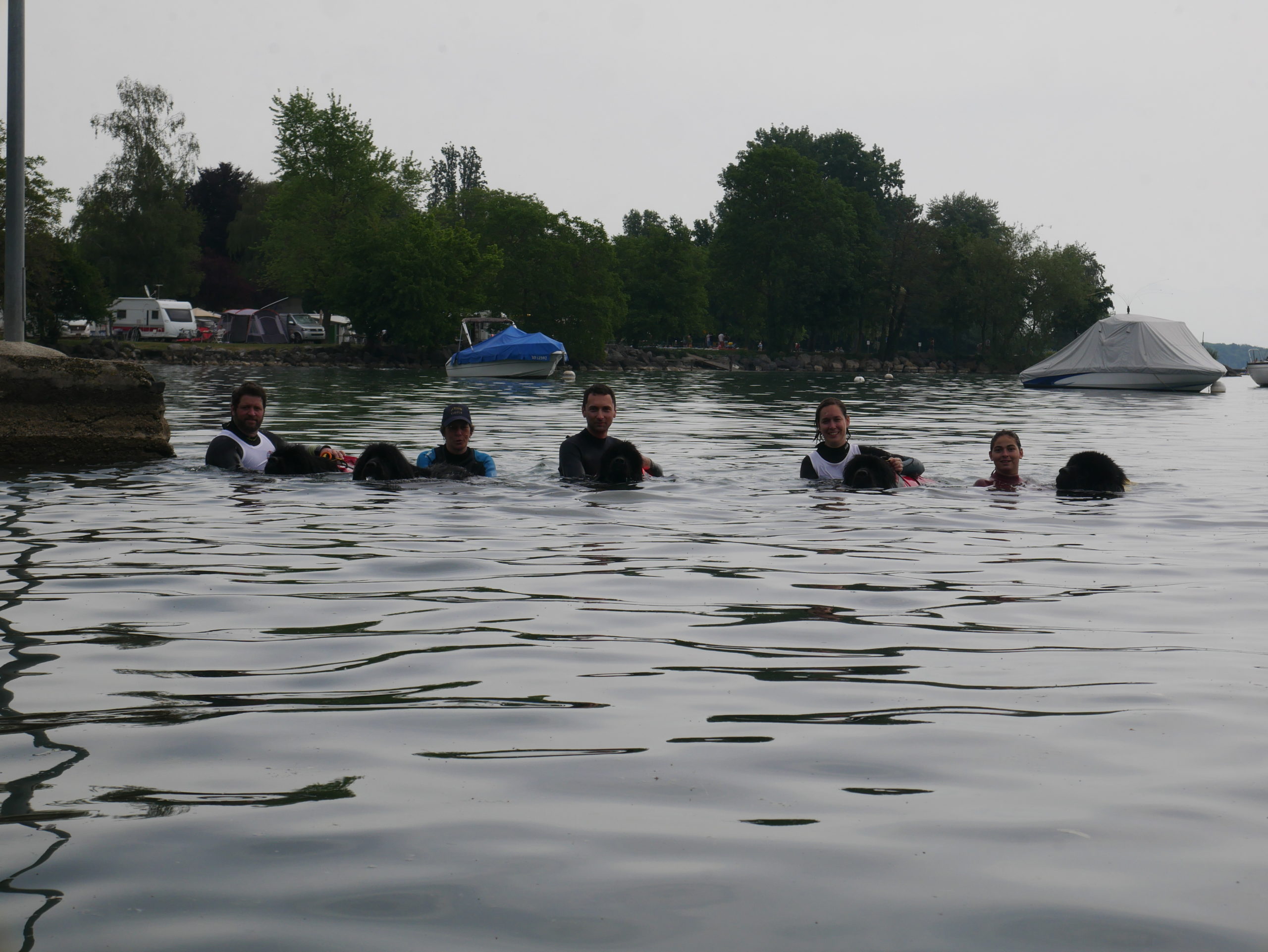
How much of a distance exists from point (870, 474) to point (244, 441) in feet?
20.5

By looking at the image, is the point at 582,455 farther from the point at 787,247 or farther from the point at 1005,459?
the point at 787,247

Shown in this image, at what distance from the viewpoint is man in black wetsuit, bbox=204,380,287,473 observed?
13.0 meters

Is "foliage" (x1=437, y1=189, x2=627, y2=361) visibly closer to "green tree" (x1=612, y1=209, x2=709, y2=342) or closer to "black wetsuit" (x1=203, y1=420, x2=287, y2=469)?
"green tree" (x1=612, y1=209, x2=709, y2=342)

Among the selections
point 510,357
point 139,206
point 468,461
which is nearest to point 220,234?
point 139,206

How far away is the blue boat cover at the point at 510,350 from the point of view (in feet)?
169

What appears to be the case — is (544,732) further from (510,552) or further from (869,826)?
(510,552)

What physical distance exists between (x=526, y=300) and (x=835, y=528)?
62428 mm

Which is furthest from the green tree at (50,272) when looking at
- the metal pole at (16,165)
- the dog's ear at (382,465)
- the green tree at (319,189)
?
the dog's ear at (382,465)

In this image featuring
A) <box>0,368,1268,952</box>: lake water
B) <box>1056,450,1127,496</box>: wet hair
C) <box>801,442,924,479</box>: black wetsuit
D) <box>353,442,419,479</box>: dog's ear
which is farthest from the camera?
<box>801,442,924,479</box>: black wetsuit

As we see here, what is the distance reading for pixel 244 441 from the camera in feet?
43.3

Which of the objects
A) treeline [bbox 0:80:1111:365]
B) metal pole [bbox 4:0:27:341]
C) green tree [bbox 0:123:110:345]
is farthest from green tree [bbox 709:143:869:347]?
metal pole [bbox 4:0:27:341]

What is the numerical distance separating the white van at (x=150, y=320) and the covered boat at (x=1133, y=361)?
43.9 meters

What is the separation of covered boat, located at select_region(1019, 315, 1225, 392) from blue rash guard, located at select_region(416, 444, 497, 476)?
4922 cm

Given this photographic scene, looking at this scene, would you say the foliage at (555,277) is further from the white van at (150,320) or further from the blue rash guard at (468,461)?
the blue rash guard at (468,461)
